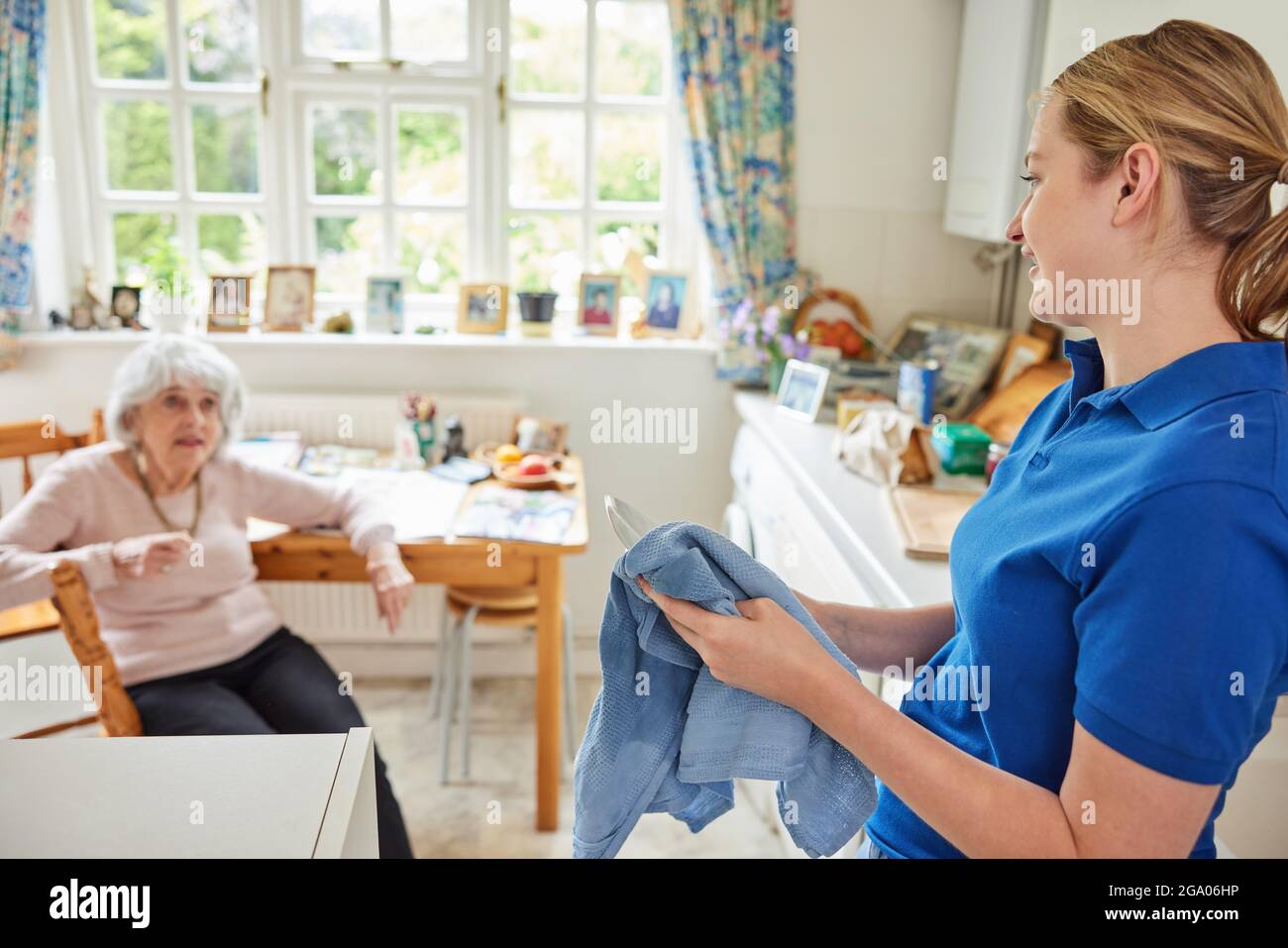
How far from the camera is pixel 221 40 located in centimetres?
312

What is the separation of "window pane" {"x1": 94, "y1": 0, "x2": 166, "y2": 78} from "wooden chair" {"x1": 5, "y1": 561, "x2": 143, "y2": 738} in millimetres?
1877

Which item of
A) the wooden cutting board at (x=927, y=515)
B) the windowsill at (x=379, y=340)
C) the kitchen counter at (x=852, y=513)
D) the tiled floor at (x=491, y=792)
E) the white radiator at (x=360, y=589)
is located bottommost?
the tiled floor at (x=491, y=792)

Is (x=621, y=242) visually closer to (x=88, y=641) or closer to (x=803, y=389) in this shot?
(x=803, y=389)

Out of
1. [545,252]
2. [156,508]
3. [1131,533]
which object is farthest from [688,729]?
[545,252]

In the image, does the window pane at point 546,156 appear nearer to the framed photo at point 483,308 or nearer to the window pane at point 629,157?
the window pane at point 629,157

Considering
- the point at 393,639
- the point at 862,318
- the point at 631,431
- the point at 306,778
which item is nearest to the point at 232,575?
the point at 393,639

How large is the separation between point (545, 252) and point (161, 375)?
4.61 ft

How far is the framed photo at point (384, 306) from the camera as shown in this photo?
3.22 meters

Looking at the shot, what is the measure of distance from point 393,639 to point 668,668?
8.13 ft

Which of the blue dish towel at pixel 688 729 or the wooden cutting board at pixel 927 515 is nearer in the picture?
the blue dish towel at pixel 688 729

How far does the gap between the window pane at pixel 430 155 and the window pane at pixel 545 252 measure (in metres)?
0.22

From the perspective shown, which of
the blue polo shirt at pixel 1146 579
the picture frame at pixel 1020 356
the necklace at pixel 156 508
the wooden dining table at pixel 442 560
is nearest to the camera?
the blue polo shirt at pixel 1146 579

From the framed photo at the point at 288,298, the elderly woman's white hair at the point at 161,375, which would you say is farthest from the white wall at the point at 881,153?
the elderly woman's white hair at the point at 161,375

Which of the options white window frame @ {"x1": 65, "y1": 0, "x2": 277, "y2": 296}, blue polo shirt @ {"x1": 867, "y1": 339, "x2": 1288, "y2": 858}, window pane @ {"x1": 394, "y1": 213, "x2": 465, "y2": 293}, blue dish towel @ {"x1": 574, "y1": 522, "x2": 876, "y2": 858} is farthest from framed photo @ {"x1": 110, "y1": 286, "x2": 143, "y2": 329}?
blue polo shirt @ {"x1": 867, "y1": 339, "x2": 1288, "y2": 858}
